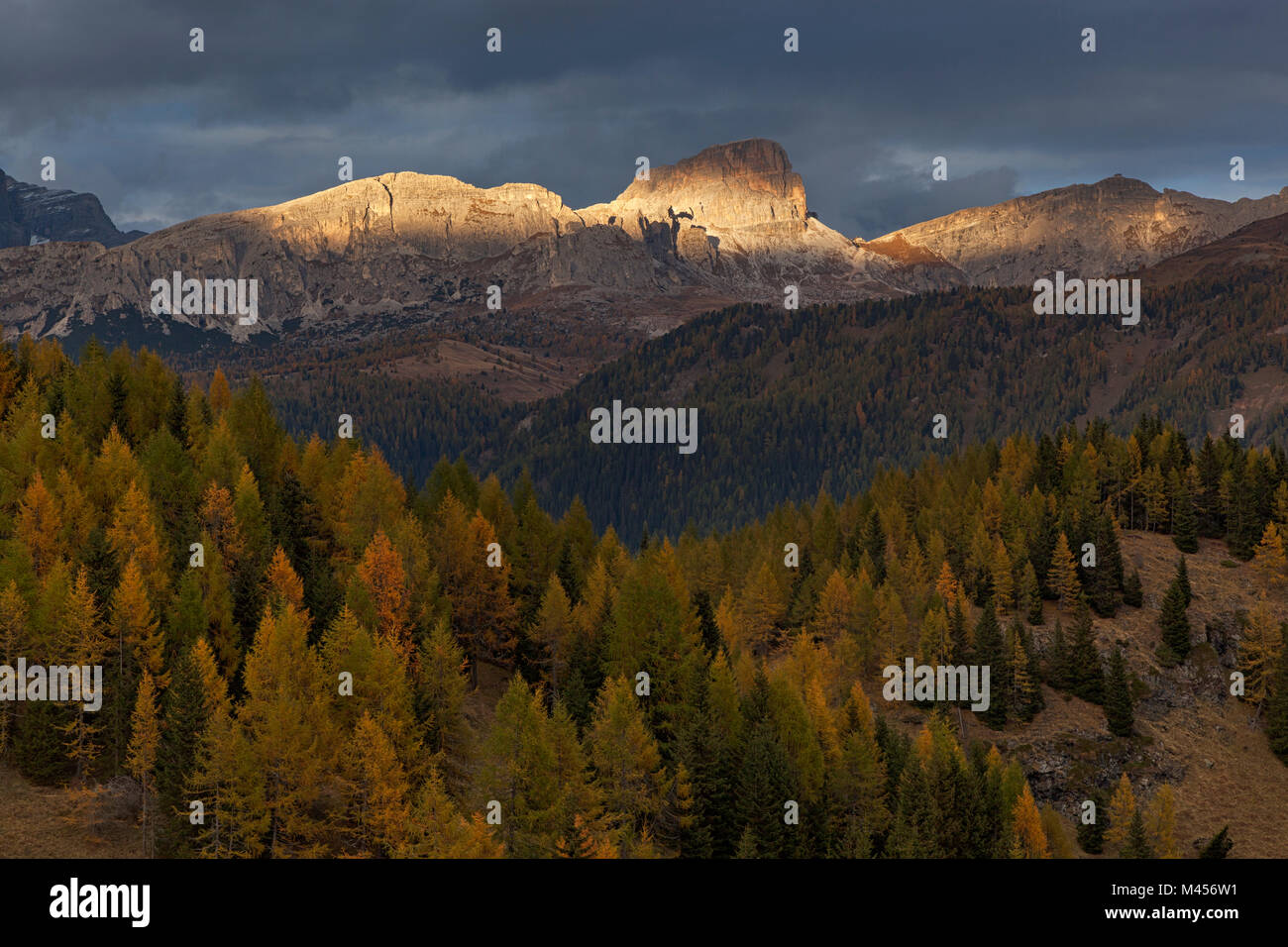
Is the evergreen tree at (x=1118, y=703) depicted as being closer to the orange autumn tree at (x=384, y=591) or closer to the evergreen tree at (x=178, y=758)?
the orange autumn tree at (x=384, y=591)

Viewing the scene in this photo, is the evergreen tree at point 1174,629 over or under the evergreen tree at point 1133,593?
under

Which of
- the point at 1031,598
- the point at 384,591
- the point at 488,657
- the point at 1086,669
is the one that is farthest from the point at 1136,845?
the point at 384,591

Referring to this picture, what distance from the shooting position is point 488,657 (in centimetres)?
10094

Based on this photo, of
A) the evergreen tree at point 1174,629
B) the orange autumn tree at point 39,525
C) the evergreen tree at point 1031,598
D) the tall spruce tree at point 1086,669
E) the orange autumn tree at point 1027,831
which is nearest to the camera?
the orange autumn tree at point 39,525

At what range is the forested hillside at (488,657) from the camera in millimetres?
64812

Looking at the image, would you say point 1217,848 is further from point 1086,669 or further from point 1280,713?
point 1280,713

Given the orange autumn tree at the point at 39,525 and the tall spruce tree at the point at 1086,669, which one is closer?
the orange autumn tree at the point at 39,525

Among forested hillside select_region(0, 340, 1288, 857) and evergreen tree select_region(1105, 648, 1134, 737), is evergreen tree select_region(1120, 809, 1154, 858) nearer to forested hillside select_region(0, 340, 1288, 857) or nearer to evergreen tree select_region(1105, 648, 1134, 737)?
forested hillside select_region(0, 340, 1288, 857)

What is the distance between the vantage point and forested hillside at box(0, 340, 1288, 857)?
2552 inches

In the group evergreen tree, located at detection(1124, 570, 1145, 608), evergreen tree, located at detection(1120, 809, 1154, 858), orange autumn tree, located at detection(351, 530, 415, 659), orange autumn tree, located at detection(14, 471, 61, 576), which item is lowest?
evergreen tree, located at detection(1120, 809, 1154, 858)

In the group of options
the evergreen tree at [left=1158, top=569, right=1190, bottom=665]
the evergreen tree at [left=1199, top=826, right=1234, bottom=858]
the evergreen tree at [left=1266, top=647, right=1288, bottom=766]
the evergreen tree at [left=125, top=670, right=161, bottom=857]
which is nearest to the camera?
the evergreen tree at [left=125, top=670, right=161, bottom=857]

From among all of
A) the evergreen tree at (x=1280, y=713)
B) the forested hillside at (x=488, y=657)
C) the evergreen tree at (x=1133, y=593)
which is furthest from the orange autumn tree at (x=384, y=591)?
the evergreen tree at (x=1280, y=713)

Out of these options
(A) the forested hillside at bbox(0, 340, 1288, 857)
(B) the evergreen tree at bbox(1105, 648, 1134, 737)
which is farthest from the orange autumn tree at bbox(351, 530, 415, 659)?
(B) the evergreen tree at bbox(1105, 648, 1134, 737)

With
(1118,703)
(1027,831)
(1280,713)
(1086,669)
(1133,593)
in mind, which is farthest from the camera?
(1133,593)
